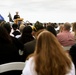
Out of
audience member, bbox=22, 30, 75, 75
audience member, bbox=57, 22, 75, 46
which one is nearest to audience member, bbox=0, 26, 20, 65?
audience member, bbox=22, 30, 75, 75

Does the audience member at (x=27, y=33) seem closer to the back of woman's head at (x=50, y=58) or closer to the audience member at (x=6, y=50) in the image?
the audience member at (x=6, y=50)

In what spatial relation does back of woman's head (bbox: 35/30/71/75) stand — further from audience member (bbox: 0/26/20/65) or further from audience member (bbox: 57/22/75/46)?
audience member (bbox: 57/22/75/46)

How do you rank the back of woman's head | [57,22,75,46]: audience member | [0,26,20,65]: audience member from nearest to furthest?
the back of woman's head, [0,26,20,65]: audience member, [57,22,75,46]: audience member

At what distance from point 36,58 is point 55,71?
27cm

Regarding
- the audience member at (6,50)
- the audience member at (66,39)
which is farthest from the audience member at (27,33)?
the audience member at (6,50)

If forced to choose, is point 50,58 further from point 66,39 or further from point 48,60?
point 66,39

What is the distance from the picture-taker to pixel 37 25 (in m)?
6.35

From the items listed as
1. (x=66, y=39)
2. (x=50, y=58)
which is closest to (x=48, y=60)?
(x=50, y=58)

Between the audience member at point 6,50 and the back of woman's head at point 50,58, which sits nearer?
the back of woman's head at point 50,58

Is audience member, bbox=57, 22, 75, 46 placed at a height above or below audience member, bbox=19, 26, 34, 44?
below

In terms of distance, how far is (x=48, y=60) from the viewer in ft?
9.92

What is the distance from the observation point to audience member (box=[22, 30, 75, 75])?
3008 millimetres

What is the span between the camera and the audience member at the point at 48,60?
3.01 meters

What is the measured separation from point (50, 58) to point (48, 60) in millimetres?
35
